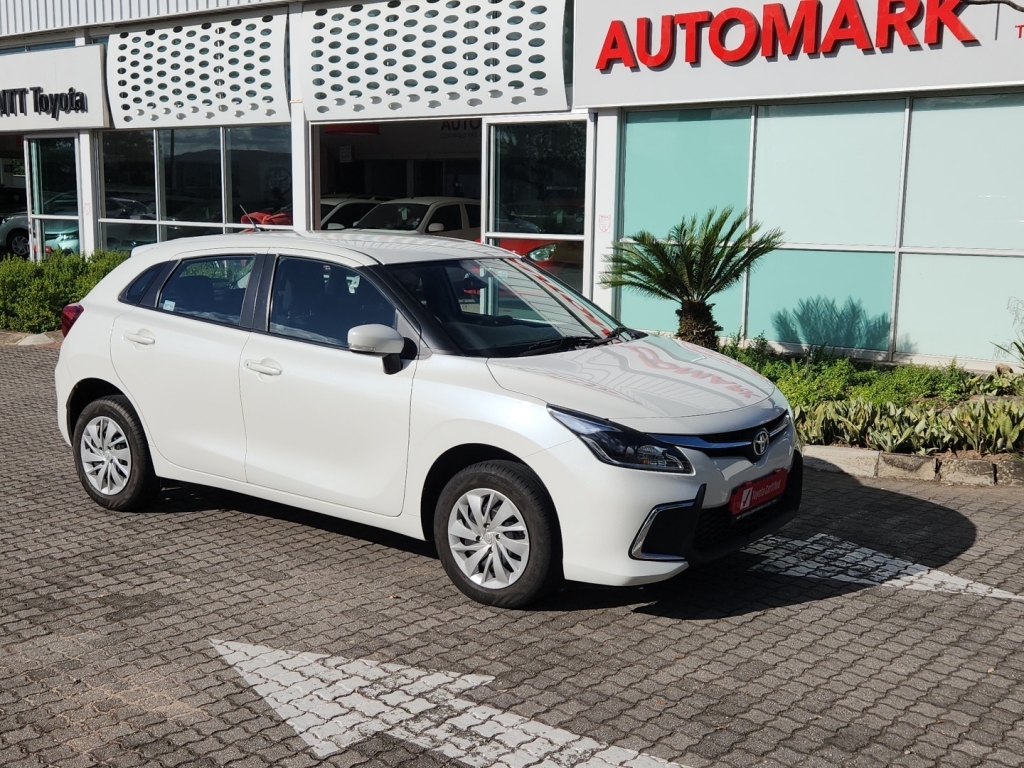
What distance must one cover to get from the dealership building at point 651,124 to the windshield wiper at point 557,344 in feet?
22.4

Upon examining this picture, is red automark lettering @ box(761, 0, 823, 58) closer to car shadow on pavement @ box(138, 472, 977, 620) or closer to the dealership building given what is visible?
the dealership building

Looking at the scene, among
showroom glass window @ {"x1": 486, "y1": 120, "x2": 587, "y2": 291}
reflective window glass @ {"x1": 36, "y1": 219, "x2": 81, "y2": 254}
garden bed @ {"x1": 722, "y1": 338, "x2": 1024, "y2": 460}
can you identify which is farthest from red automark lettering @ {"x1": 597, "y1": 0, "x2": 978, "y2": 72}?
reflective window glass @ {"x1": 36, "y1": 219, "x2": 81, "y2": 254}

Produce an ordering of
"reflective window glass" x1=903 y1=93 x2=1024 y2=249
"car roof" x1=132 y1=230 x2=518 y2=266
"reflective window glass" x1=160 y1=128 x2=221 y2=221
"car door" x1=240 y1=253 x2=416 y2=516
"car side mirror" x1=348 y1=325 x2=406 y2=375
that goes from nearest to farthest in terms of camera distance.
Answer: "car side mirror" x1=348 y1=325 x2=406 y2=375, "car door" x1=240 y1=253 x2=416 y2=516, "car roof" x1=132 y1=230 x2=518 y2=266, "reflective window glass" x1=903 y1=93 x2=1024 y2=249, "reflective window glass" x1=160 y1=128 x2=221 y2=221

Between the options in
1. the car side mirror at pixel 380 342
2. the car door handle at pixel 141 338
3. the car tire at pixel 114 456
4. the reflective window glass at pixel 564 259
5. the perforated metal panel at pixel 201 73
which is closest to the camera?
the car side mirror at pixel 380 342

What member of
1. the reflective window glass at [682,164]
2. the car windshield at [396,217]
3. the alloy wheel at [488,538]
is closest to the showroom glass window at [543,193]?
the reflective window glass at [682,164]

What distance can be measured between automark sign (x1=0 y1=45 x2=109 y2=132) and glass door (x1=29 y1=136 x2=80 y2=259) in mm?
438

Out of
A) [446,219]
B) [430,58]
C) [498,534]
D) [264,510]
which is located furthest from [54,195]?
[498,534]

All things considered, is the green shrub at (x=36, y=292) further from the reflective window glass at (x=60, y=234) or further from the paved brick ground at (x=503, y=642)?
the paved brick ground at (x=503, y=642)

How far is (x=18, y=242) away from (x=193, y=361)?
23.1m

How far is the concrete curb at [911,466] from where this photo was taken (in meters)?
7.79

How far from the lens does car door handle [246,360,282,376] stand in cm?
591

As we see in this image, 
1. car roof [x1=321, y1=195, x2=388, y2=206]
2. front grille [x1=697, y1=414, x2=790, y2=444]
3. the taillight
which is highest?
car roof [x1=321, y1=195, x2=388, y2=206]

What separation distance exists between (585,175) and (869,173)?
348 centimetres

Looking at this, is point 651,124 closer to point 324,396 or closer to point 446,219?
point 446,219
